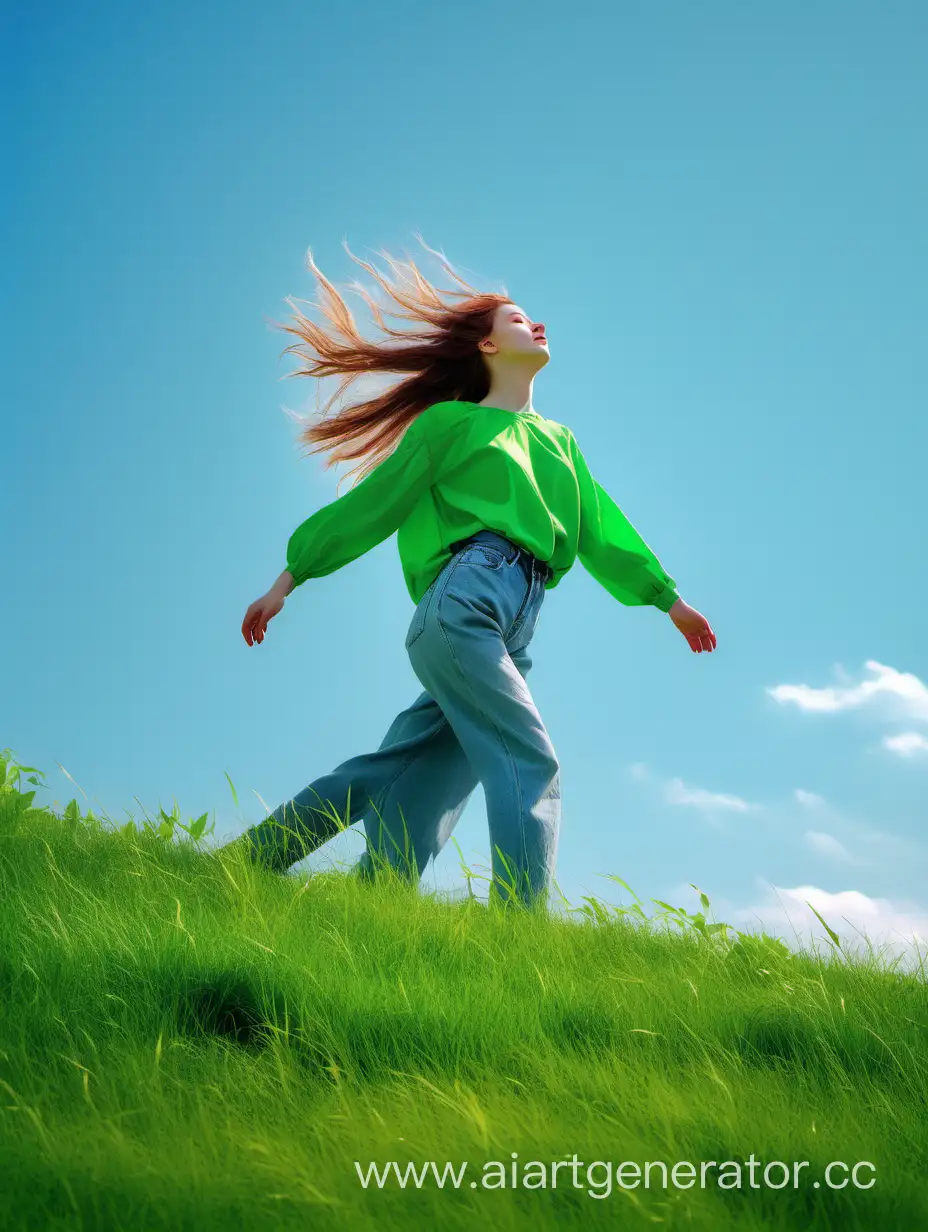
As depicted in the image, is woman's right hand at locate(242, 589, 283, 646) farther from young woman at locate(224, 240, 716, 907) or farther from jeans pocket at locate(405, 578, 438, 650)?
jeans pocket at locate(405, 578, 438, 650)

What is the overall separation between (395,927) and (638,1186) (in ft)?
4.03

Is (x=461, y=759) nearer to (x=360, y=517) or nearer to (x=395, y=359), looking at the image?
(x=360, y=517)

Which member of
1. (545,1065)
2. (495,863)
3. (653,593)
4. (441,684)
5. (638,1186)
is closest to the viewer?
(638,1186)

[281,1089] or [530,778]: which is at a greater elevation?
[530,778]

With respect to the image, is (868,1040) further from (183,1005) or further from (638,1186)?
(183,1005)

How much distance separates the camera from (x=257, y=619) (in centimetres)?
379

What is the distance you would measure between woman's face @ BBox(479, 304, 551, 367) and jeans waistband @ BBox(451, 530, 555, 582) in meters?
0.90

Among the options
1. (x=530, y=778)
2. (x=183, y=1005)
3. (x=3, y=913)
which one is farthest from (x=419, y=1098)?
(x=530, y=778)

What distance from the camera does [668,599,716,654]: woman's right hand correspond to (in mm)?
4148

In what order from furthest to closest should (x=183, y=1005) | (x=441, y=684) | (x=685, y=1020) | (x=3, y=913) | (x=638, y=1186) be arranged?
(x=441, y=684)
(x=3, y=913)
(x=685, y=1020)
(x=183, y=1005)
(x=638, y=1186)

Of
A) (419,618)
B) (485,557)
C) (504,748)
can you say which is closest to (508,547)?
(485,557)

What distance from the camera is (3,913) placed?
2.70 metres

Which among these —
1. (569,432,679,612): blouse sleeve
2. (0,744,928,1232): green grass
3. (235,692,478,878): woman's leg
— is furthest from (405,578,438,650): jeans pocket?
(0,744,928,1232): green grass

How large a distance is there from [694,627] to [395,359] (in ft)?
5.68
